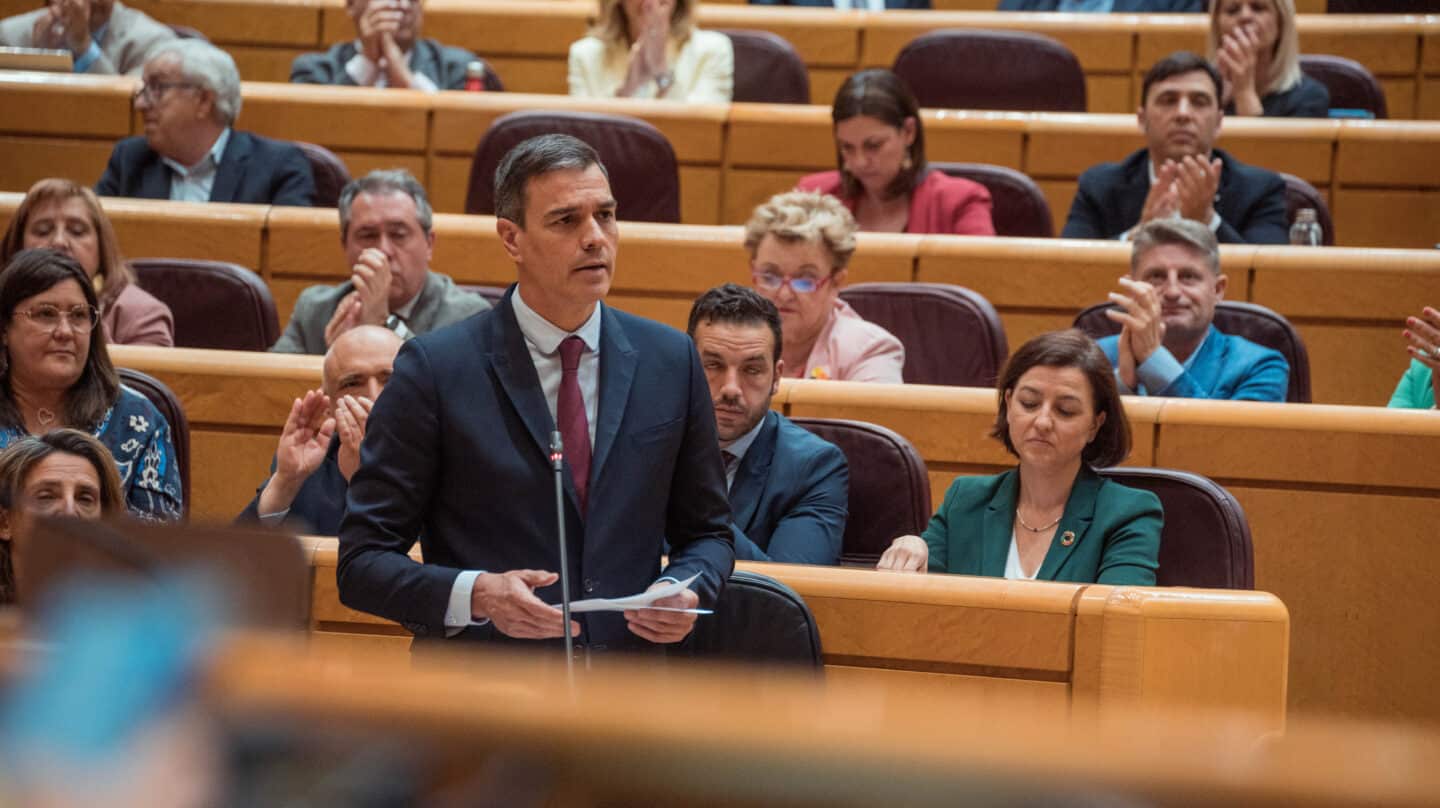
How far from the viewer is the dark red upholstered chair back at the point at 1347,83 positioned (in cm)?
285

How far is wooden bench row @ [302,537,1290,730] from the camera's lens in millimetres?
1240

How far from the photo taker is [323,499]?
1.63 metres

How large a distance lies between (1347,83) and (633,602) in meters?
2.19

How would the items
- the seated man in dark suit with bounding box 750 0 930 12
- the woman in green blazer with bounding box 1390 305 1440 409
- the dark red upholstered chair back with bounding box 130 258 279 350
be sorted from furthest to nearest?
the seated man in dark suit with bounding box 750 0 930 12
the dark red upholstered chair back with bounding box 130 258 279 350
the woman in green blazer with bounding box 1390 305 1440 409

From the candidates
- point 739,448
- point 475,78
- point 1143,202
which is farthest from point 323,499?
point 475,78

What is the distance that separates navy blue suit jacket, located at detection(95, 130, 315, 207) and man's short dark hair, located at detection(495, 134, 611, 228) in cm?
135

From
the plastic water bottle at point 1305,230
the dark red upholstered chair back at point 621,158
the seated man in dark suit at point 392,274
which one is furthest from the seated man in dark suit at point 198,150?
the plastic water bottle at point 1305,230

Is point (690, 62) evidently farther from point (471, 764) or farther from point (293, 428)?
point (471, 764)

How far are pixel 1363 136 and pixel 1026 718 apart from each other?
→ 248 centimetres

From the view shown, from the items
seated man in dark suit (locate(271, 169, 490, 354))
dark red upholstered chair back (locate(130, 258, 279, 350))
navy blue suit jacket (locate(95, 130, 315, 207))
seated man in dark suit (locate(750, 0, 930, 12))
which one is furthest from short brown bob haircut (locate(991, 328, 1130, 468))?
seated man in dark suit (locate(750, 0, 930, 12))

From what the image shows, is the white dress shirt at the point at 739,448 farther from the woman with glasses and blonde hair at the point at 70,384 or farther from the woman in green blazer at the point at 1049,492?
the woman with glasses and blonde hair at the point at 70,384

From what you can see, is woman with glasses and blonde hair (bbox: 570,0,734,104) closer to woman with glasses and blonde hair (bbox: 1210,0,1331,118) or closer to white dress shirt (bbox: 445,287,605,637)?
woman with glasses and blonde hair (bbox: 1210,0,1331,118)

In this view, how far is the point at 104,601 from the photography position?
29 centimetres

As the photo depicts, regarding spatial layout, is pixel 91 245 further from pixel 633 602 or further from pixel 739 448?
pixel 633 602
